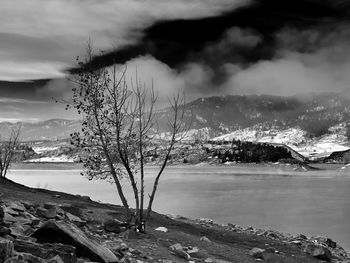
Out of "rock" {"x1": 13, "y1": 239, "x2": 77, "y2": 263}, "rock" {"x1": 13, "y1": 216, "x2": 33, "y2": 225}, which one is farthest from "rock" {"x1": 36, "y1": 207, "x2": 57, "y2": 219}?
"rock" {"x1": 13, "y1": 239, "x2": 77, "y2": 263}

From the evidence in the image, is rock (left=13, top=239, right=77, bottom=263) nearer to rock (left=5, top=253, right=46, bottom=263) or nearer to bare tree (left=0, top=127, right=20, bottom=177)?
rock (left=5, top=253, right=46, bottom=263)

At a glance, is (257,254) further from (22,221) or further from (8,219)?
(8,219)

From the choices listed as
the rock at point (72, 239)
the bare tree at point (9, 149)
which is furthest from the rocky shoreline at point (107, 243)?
the bare tree at point (9, 149)

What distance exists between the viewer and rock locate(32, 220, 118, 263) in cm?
1589

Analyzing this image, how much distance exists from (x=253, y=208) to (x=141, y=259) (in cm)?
6315

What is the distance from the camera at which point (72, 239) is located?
16.2 metres

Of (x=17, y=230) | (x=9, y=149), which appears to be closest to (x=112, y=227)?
(x=17, y=230)

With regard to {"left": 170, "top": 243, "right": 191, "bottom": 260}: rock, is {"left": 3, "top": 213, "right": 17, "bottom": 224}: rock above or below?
above

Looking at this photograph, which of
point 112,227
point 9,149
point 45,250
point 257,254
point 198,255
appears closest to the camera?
point 45,250

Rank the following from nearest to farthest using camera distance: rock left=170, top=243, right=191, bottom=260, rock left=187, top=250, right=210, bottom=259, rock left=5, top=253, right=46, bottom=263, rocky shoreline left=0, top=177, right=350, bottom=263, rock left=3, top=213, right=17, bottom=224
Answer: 1. rock left=5, top=253, right=46, bottom=263
2. rocky shoreline left=0, top=177, right=350, bottom=263
3. rock left=3, top=213, right=17, bottom=224
4. rock left=170, top=243, right=191, bottom=260
5. rock left=187, top=250, right=210, bottom=259

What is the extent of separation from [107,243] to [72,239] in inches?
191

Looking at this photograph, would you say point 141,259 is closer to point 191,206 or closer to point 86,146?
point 86,146

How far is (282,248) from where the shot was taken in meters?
33.7

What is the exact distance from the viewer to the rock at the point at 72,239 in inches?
626
